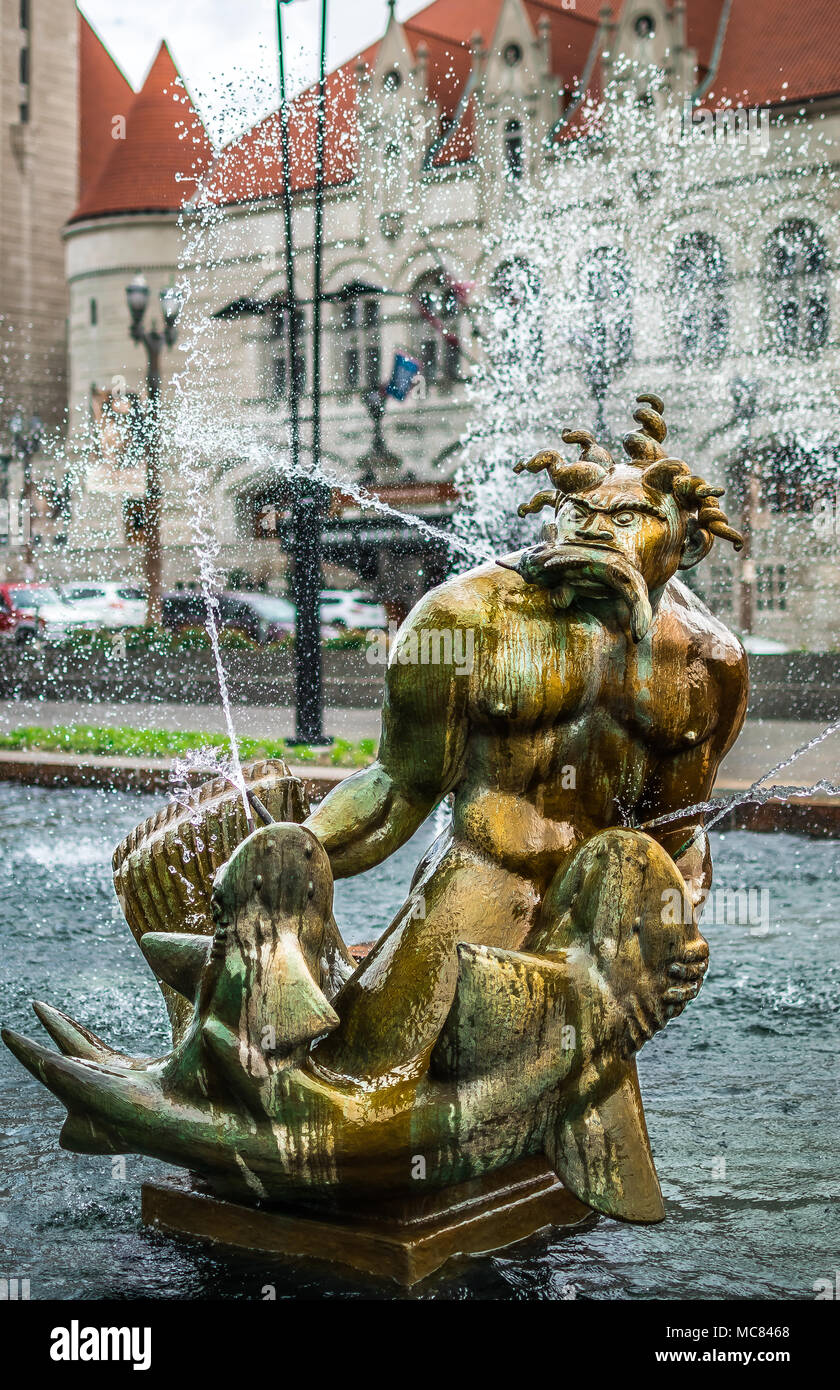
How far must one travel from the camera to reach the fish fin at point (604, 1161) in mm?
2334

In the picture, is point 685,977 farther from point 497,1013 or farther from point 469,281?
point 469,281

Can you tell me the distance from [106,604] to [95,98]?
35.3 metres

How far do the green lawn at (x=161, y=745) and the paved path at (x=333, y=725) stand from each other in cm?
146

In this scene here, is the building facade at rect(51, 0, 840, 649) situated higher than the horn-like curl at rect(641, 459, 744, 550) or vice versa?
the building facade at rect(51, 0, 840, 649)

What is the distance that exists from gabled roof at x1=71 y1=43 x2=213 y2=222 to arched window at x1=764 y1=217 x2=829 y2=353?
1930 centimetres

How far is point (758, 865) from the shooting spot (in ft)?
22.6

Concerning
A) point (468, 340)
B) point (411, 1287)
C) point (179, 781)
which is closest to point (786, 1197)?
point (411, 1287)

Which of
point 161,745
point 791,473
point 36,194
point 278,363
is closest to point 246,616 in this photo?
point 791,473

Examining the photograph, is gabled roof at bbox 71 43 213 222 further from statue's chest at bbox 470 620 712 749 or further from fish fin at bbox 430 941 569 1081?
fish fin at bbox 430 941 569 1081

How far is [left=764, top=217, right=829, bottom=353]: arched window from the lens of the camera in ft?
95.3

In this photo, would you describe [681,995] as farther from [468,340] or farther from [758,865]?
[468,340]

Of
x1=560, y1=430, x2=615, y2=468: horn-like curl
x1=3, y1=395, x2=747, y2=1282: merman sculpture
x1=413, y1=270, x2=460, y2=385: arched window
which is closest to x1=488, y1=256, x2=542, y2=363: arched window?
x1=413, y1=270, x2=460, y2=385: arched window

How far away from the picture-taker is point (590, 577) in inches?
96.3
